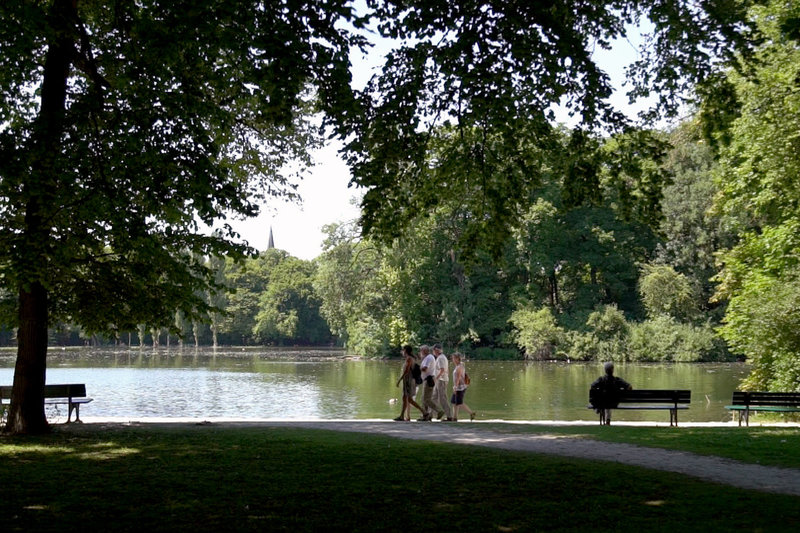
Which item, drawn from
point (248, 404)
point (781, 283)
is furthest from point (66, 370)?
point (781, 283)

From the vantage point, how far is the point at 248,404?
84.9ft

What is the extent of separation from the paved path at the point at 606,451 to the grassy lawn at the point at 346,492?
1.87ft

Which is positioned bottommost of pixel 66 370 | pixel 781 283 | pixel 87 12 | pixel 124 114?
pixel 66 370

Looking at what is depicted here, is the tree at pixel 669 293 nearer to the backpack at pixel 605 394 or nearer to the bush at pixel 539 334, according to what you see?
the bush at pixel 539 334

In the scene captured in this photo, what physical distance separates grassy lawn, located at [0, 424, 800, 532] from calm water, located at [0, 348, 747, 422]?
36.3ft

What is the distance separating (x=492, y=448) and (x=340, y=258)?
151 ft

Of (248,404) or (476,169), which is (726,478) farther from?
(248,404)

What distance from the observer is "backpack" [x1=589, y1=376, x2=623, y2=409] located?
16.4 meters

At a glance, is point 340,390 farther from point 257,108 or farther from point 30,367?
point 257,108

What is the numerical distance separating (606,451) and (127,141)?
795cm

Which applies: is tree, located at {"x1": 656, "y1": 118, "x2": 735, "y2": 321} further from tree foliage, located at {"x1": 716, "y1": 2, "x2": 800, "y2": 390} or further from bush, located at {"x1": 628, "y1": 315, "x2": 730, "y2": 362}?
tree foliage, located at {"x1": 716, "y1": 2, "x2": 800, "y2": 390}

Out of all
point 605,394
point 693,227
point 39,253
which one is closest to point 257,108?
point 39,253

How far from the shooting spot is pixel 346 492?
804 cm

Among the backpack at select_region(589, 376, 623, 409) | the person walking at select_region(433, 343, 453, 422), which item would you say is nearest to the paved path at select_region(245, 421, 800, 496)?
the person walking at select_region(433, 343, 453, 422)
